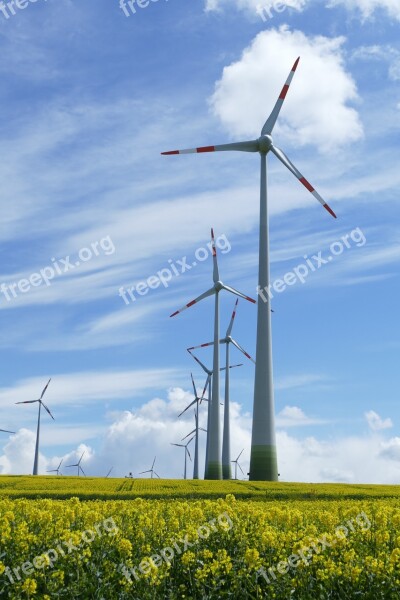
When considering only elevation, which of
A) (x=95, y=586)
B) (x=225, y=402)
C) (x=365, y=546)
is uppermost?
(x=225, y=402)

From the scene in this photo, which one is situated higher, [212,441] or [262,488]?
[212,441]

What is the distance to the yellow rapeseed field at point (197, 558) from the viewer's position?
1127 centimetres

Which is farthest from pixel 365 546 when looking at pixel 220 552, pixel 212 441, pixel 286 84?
pixel 212 441

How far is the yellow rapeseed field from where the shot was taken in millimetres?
11273

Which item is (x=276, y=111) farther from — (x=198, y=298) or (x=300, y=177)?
(x=198, y=298)

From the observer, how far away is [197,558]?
12.2m

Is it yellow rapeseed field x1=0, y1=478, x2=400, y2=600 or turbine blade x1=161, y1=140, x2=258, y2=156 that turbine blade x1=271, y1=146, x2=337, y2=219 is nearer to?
turbine blade x1=161, y1=140, x2=258, y2=156

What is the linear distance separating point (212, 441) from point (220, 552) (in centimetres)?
7320

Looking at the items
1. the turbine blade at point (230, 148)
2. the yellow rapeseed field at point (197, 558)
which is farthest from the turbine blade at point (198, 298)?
the yellow rapeseed field at point (197, 558)

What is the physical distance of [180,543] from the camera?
12750 millimetres

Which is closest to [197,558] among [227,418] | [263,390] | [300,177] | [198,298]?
[263,390]

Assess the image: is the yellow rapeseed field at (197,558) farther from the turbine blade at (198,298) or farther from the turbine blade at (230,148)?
the turbine blade at (198,298)

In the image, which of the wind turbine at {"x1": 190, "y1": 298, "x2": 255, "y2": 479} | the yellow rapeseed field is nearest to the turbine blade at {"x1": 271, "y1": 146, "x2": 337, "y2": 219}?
the wind turbine at {"x1": 190, "y1": 298, "x2": 255, "y2": 479}

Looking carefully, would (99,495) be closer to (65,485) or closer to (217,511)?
(65,485)
